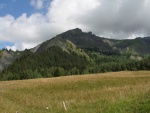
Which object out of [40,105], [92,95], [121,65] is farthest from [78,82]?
[121,65]

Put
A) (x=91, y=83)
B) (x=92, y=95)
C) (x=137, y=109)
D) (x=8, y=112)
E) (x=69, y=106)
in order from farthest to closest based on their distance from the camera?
(x=91, y=83), (x=92, y=95), (x=69, y=106), (x=8, y=112), (x=137, y=109)

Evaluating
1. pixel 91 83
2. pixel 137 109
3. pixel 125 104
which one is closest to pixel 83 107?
pixel 125 104

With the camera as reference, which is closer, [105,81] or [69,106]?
[69,106]

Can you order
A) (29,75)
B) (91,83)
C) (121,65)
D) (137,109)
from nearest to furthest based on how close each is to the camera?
(137,109)
(91,83)
(29,75)
(121,65)

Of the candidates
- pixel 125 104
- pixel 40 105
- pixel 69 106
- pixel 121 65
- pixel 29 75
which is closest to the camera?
pixel 125 104

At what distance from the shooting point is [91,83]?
37000mm

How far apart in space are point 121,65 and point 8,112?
158 meters

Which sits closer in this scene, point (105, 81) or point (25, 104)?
point (25, 104)

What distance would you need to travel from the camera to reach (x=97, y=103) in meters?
17.4

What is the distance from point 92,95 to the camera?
2188cm

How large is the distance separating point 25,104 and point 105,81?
1939 centimetres

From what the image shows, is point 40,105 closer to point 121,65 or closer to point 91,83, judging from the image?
point 91,83

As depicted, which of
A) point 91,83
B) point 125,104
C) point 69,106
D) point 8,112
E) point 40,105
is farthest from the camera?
point 91,83

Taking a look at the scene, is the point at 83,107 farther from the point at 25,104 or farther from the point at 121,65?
the point at 121,65
